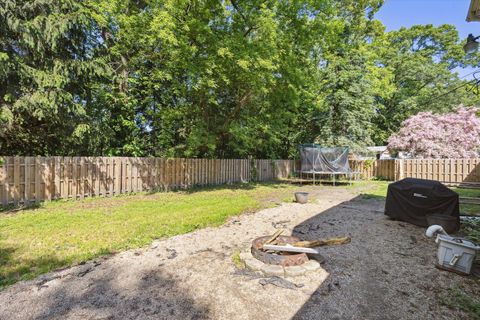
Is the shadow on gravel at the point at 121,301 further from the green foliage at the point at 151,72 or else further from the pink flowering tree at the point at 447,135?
the pink flowering tree at the point at 447,135

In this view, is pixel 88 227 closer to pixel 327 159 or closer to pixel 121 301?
pixel 121 301

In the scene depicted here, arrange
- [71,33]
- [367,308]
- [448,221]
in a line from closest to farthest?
[367,308] < [448,221] < [71,33]

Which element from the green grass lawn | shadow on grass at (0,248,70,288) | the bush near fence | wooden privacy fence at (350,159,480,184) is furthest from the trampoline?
shadow on grass at (0,248,70,288)

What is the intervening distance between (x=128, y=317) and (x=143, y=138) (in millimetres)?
10473

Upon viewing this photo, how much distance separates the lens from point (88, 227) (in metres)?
5.05

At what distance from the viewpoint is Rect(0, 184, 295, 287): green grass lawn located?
11.8 feet

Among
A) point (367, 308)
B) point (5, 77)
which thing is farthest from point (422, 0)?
point (5, 77)

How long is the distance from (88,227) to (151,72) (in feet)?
26.4

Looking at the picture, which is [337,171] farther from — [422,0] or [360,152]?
[422,0]

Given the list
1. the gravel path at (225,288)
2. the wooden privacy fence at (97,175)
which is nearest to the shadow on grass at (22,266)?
the gravel path at (225,288)

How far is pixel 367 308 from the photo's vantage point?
2.56 m

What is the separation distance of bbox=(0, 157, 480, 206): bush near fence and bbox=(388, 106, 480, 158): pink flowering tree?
1.44 m

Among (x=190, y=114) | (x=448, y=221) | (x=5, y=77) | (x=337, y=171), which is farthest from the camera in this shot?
(x=337, y=171)

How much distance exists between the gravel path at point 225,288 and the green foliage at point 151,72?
18.7 ft
